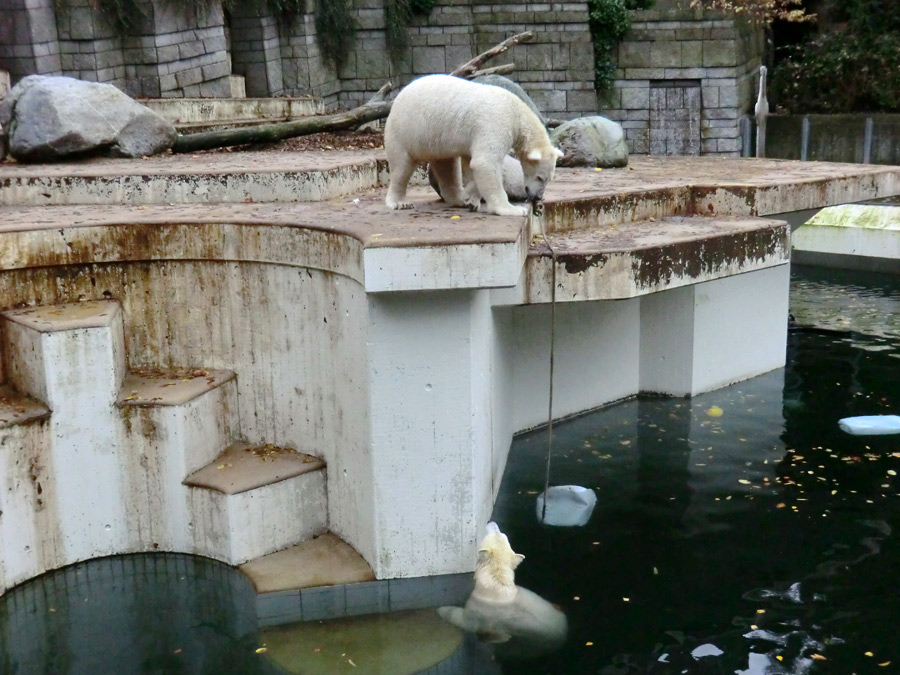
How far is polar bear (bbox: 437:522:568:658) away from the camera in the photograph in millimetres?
A: 5391

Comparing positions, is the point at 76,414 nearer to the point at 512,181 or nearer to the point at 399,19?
the point at 512,181

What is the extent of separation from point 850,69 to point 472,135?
1651 cm

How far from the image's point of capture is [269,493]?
20.5 feet

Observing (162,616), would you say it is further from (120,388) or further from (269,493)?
(120,388)

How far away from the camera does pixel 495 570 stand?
558cm

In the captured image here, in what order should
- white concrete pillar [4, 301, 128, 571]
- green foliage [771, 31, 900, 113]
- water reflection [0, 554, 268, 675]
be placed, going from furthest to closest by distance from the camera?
green foliage [771, 31, 900, 113], white concrete pillar [4, 301, 128, 571], water reflection [0, 554, 268, 675]

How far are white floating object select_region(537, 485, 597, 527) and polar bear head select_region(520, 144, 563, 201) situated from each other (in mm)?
1951

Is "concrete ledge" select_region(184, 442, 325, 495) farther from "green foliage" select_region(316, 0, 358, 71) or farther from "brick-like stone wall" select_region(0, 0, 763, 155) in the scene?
"green foliage" select_region(316, 0, 358, 71)

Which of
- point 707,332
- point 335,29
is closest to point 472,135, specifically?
point 707,332

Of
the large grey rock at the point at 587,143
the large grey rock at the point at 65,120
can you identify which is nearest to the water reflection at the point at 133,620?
the large grey rock at the point at 65,120

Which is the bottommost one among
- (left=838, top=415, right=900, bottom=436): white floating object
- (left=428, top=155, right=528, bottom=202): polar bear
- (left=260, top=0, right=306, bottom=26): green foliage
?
(left=838, top=415, right=900, bottom=436): white floating object

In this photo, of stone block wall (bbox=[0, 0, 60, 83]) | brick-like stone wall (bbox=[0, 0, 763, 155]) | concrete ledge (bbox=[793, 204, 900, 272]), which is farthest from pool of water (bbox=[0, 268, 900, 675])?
brick-like stone wall (bbox=[0, 0, 763, 155])

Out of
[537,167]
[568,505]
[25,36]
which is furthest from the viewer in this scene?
[25,36]

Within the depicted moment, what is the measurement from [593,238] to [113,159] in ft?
14.6
